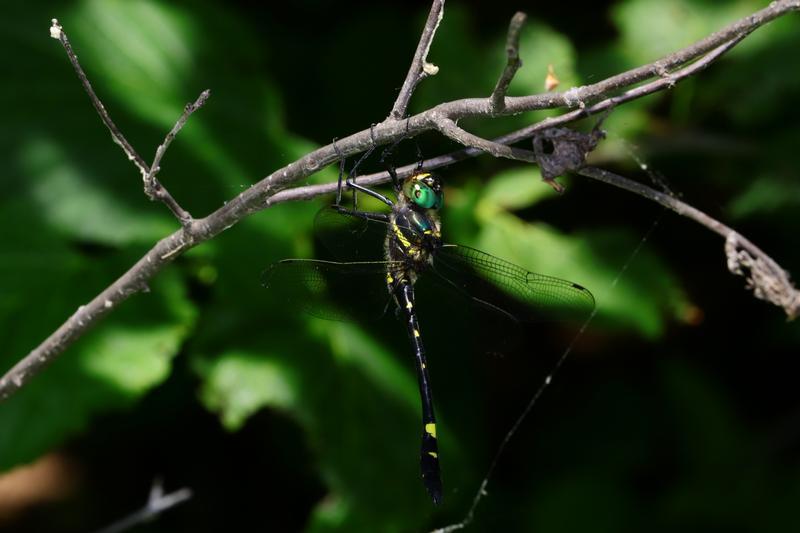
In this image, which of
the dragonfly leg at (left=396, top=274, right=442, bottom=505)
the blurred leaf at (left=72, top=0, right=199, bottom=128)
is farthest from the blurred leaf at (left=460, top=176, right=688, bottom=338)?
the blurred leaf at (left=72, top=0, right=199, bottom=128)

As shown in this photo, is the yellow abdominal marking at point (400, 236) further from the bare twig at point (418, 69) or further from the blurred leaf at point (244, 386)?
the bare twig at point (418, 69)

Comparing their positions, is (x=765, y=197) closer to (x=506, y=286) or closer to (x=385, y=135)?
(x=506, y=286)

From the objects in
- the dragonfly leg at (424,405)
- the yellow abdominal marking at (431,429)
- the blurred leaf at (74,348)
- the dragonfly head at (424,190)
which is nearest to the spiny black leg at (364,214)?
the dragonfly head at (424,190)

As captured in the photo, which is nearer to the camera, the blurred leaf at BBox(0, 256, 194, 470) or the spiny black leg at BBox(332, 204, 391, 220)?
the spiny black leg at BBox(332, 204, 391, 220)

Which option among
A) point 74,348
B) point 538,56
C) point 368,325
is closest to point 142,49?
point 74,348

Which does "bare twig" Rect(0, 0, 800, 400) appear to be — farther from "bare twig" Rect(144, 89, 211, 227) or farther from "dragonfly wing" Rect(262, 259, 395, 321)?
"dragonfly wing" Rect(262, 259, 395, 321)

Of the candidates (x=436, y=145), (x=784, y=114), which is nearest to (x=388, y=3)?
(x=436, y=145)
